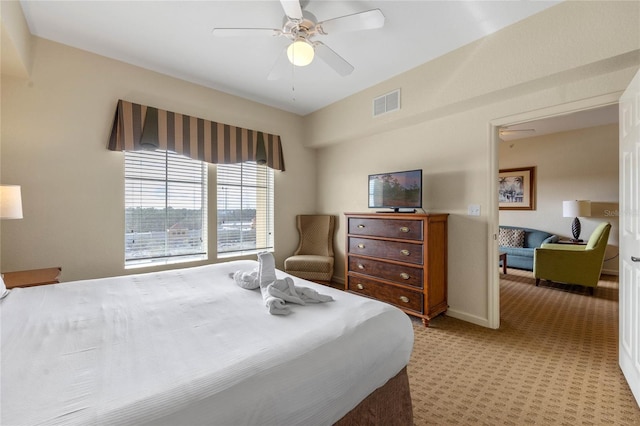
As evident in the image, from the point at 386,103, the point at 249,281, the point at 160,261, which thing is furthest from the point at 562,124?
the point at 160,261

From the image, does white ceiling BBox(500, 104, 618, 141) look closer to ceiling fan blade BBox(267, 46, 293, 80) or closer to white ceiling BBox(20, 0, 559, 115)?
white ceiling BBox(20, 0, 559, 115)

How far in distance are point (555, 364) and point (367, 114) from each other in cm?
323

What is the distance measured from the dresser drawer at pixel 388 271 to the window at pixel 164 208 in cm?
208

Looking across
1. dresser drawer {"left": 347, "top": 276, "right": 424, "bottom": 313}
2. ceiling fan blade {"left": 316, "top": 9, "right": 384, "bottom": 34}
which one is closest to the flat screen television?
dresser drawer {"left": 347, "top": 276, "right": 424, "bottom": 313}

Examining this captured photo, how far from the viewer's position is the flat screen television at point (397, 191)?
3199 millimetres

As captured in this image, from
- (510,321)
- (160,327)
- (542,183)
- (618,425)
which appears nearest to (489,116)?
(510,321)

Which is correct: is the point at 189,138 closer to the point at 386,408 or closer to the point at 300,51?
the point at 300,51

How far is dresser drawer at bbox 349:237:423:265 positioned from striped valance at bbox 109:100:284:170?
180cm

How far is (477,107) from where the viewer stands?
9.73ft

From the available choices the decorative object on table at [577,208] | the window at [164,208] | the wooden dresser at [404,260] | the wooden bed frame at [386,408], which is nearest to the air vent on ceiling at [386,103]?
the wooden dresser at [404,260]

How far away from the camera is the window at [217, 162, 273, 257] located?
393 centimetres

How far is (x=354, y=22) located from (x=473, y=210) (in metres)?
2.25

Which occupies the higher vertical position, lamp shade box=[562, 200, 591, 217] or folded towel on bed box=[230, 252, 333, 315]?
lamp shade box=[562, 200, 591, 217]

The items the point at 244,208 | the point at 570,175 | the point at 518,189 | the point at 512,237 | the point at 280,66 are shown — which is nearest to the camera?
the point at 280,66
